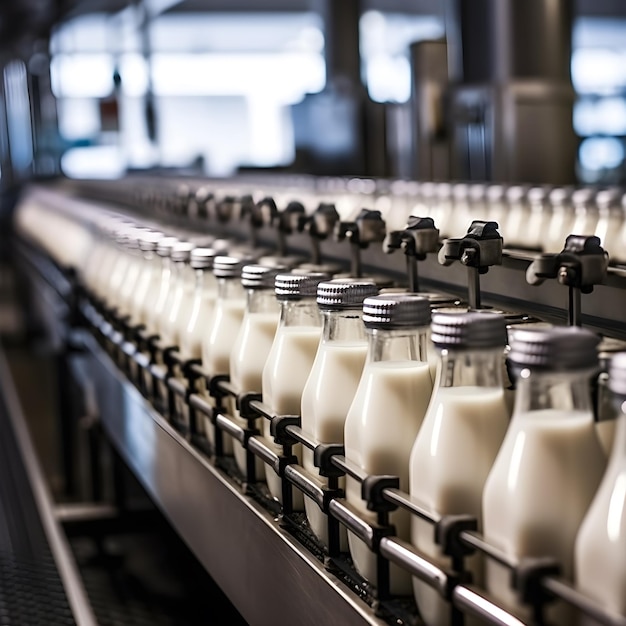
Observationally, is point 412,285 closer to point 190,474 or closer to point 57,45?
point 190,474

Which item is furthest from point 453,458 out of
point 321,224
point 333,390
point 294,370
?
point 321,224

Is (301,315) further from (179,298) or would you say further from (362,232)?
(179,298)

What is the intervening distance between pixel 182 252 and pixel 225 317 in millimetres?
257

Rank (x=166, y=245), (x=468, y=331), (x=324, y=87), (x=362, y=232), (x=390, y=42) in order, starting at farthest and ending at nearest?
1. (x=390, y=42)
2. (x=324, y=87)
3. (x=166, y=245)
4. (x=362, y=232)
5. (x=468, y=331)

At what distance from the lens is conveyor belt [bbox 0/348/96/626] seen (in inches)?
64.9

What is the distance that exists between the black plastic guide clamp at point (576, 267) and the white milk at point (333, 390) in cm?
17

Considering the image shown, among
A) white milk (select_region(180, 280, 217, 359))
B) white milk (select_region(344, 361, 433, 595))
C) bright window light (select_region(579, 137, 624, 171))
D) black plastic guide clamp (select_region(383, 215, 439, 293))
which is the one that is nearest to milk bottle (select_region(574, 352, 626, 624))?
white milk (select_region(344, 361, 433, 595))

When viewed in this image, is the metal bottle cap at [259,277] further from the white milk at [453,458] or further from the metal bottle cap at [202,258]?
the white milk at [453,458]

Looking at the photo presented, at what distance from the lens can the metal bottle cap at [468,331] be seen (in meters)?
0.70

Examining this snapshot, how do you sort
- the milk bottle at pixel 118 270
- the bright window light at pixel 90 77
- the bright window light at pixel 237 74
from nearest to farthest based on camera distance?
the milk bottle at pixel 118 270 → the bright window light at pixel 90 77 → the bright window light at pixel 237 74

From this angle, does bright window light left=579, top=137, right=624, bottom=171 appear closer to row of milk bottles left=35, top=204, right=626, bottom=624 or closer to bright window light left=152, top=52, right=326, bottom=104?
bright window light left=152, top=52, right=326, bottom=104

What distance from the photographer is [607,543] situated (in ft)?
1.86

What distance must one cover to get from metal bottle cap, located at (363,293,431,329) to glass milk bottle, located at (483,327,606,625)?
173mm

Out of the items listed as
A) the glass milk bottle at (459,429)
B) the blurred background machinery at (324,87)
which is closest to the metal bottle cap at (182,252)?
the glass milk bottle at (459,429)
